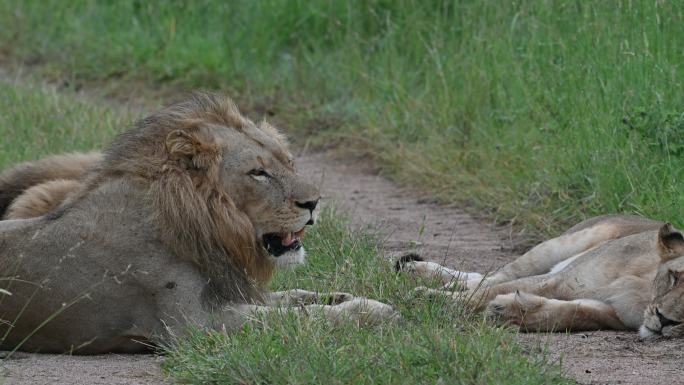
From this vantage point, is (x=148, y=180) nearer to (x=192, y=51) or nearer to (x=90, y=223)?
(x=90, y=223)

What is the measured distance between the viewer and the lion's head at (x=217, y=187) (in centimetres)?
426

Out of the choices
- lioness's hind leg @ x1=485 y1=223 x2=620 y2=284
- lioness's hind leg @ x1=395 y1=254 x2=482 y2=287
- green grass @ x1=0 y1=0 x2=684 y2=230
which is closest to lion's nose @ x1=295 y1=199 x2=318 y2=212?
lioness's hind leg @ x1=395 y1=254 x2=482 y2=287

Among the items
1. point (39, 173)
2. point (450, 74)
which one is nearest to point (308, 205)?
point (39, 173)

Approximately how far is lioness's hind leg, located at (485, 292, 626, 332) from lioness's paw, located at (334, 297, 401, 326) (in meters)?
0.46

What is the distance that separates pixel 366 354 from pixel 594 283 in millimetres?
1515

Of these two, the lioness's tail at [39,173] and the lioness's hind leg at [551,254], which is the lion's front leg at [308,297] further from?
the lioness's tail at [39,173]

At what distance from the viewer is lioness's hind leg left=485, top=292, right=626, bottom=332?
4.50 metres

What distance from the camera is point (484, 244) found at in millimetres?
6094

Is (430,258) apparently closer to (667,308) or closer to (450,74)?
(667,308)

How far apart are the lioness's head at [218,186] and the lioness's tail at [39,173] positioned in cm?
77

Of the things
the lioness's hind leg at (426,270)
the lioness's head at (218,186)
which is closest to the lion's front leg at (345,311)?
the lioness's head at (218,186)

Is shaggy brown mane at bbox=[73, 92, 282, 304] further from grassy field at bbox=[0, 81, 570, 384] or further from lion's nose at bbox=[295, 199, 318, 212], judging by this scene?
grassy field at bbox=[0, 81, 570, 384]

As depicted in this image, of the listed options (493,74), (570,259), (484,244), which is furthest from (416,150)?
(570,259)

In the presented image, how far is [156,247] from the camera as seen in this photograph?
13.9 ft
